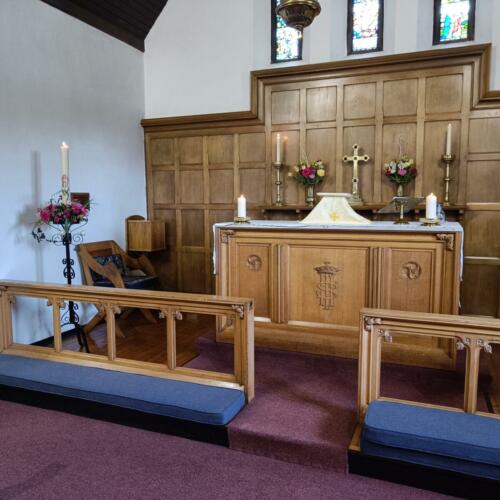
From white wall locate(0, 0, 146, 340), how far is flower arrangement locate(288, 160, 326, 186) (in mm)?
2132

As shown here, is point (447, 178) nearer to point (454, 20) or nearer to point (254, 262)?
point (454, 20)

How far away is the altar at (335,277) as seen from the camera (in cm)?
328

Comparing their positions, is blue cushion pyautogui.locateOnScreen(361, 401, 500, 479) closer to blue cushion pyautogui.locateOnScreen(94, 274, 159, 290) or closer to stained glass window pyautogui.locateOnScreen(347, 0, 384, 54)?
blue cushion pyautogui.locateOnScreen(94, 274, 159, 290)

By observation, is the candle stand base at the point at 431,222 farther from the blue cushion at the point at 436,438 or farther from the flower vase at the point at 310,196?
the flower vase at the point at 310,196

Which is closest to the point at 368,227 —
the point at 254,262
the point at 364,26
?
the point at 254,262

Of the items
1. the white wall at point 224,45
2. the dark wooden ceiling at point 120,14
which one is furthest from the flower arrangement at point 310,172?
the dark wooden ceiling at point 120,14

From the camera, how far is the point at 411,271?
335 cm

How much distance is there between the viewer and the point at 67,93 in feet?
15.5

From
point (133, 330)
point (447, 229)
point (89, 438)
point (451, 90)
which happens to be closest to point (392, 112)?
point (451, 90)

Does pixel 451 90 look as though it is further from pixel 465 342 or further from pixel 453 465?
pixel 453 465

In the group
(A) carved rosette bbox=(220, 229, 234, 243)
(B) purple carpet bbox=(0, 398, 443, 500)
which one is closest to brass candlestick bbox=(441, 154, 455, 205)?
(A) carved rosette bbox=(220, 229, 234, 243)

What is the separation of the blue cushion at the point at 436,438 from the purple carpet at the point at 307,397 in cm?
22

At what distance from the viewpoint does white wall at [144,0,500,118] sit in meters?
4.93

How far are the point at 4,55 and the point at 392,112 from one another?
3.85 m
